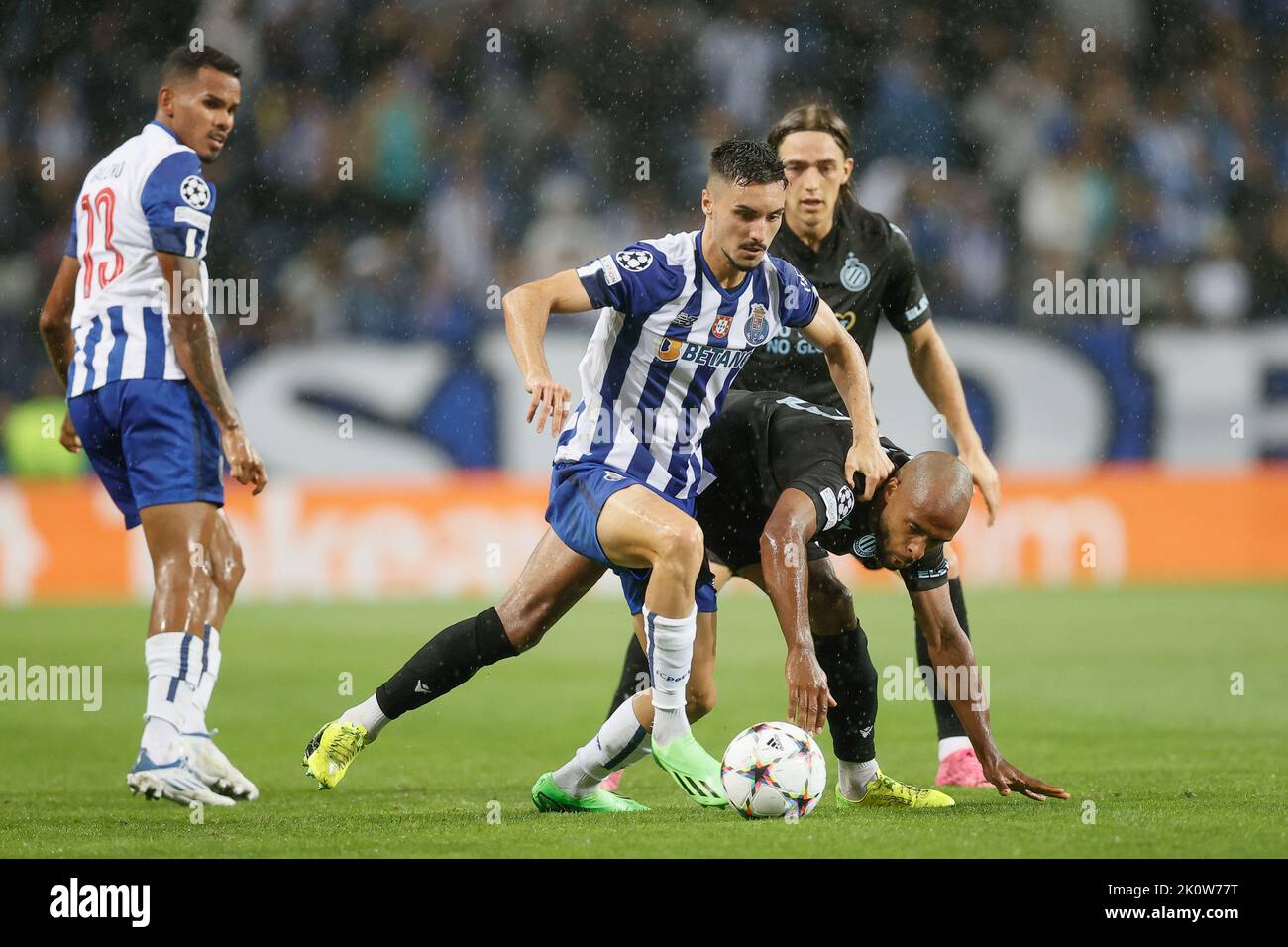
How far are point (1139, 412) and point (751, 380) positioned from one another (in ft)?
27.3

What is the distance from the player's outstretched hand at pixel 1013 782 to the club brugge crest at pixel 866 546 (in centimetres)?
79

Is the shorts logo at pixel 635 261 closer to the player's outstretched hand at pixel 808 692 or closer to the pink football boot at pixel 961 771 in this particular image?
the player's outstretched hand at pixel 808 692

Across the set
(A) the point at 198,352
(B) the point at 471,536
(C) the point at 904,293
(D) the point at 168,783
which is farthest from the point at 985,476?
(B) the point at 471,536

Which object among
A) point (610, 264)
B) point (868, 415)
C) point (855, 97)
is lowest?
point (868, 415)

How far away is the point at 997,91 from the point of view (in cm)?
1488

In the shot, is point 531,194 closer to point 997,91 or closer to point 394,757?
point 997,91

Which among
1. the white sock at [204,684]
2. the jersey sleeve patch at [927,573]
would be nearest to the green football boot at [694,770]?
the jersey sleeve patch at [927,573]

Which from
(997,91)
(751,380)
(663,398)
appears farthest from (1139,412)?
(663,398)

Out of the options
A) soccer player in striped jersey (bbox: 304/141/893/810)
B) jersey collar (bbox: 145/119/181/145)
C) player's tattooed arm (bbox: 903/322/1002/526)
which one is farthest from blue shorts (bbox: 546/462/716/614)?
jersey collar (bbox: 145/119/181/145)

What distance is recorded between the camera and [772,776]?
4.76 m

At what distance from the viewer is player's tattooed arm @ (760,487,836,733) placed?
4633 millimetres

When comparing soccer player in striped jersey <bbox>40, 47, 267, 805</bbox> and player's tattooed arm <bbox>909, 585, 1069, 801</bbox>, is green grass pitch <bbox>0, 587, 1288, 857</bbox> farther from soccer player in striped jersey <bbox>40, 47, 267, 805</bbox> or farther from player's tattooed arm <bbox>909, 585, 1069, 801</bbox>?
soccer player in striped jersey <bbox>40, 47, 267, 805</bbox>

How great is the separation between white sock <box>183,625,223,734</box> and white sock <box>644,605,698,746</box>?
59.2 inches
